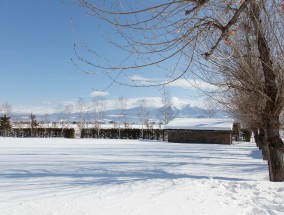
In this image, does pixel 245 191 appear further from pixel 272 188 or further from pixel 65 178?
pixel 65 178

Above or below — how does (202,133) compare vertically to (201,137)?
above

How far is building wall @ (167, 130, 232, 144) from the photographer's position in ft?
114

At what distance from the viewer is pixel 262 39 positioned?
7535 mm

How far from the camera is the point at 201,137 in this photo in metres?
35.2

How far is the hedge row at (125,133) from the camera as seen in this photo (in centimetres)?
4356

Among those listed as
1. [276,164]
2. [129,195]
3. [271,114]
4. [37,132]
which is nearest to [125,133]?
[37,132]

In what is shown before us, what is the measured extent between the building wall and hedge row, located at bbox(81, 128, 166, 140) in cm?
768

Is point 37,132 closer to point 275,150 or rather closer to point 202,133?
point 202,133

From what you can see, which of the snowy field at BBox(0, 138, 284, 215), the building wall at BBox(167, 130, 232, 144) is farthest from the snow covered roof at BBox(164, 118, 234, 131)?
the snowy field at BBox(0, 138, 284, 215)

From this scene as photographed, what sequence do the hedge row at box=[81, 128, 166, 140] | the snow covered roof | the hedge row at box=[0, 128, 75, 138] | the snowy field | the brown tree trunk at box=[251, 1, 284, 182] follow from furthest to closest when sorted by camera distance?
the hedge row at box=[0, 128, 75, 138] < the hedge row at box=[81, 128, 166, 140] < the snow covered roof < the brown tree trunk at box=[251, 1, 284, 182] < the snowy field

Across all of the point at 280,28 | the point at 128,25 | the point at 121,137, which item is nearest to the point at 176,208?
the point at 128,25

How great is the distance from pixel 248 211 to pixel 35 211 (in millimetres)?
3461

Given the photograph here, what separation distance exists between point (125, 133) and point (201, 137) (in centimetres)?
1233

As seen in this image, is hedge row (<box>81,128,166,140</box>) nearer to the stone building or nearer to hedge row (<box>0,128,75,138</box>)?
hedge row (<box>0,128,75,138</box>)
